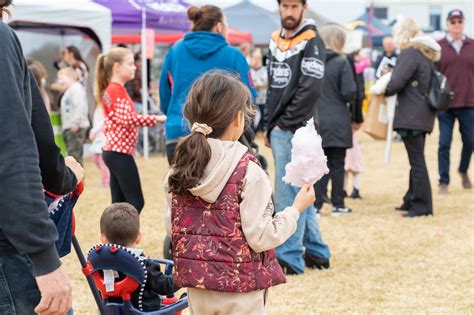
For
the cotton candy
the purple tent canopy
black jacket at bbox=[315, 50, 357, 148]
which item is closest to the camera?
the cotton candy

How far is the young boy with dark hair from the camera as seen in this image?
407 centimetres

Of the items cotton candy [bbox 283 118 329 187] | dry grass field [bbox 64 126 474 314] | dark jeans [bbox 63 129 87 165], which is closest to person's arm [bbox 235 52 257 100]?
dry grass field [bbox 64 126 474 314]

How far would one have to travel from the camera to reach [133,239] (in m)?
4.39

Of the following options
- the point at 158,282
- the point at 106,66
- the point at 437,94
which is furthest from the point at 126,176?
the point at 437,94

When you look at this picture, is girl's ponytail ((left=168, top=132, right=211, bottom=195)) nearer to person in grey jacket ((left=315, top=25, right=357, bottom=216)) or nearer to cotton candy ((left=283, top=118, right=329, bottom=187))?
cotton candy ((left=283, top=118, right=329, bottom=187))

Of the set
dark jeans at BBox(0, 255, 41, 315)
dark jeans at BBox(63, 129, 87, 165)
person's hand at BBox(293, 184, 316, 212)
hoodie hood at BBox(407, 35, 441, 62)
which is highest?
dark jeans at BBox(0, 255, 41, 315)

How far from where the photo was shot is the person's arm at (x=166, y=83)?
6180 millimetres

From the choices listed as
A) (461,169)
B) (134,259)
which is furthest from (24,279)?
(461,169)

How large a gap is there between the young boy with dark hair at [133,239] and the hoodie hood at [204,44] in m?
1.76

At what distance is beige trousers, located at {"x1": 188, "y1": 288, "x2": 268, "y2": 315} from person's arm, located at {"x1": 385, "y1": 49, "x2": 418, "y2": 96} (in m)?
5.41

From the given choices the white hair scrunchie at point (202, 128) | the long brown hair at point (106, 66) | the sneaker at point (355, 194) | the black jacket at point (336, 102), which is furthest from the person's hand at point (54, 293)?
the sneaker at point (355, 194)

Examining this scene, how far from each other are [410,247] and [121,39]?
40.4ft

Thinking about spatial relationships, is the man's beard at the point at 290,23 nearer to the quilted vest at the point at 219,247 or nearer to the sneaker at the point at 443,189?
the quilted vest at the point at 219,247

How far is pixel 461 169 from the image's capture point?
11.0 meters
